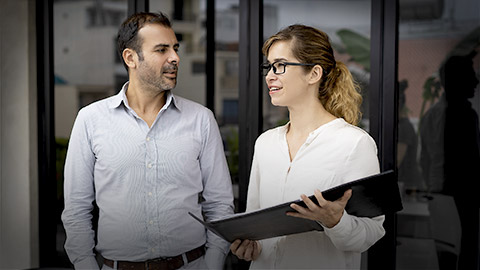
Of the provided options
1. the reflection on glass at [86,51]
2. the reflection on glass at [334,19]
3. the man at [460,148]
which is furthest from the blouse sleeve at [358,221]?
the reflection on glass at [86,51]

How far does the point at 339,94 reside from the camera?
1.88 meters

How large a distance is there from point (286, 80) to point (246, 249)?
0.65 metres

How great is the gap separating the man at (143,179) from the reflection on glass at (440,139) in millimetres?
1579

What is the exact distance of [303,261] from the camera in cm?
185

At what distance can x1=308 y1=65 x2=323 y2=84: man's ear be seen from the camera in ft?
6.04

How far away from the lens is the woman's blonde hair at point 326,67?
1.83 m

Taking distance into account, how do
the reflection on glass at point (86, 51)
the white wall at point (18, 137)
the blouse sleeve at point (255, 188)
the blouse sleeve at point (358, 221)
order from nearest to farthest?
the blouse sleeve at point (358, 221), the blouse sleeve at point (255, 188), the white wall at point (18, 137), the reflection on glass at point (86, 51)

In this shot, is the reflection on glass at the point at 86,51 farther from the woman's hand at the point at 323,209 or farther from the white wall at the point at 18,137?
the woman's hand at the point at 323,209

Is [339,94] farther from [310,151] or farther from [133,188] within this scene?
[133,188]

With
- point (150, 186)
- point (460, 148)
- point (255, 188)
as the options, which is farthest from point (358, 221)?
point (460, 148)

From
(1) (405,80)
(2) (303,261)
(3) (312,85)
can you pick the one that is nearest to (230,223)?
(2) (303,261)

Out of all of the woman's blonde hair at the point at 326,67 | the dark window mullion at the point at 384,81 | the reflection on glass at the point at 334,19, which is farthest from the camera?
the reflection on glass at the point at 334,19

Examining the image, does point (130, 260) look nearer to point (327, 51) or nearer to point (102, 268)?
point (102, 268)

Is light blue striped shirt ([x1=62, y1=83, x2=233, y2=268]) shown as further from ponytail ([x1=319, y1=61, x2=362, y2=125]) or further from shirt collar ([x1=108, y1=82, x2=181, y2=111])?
ponytail ([x1=319, y1=61, x2=362, y2=125])
